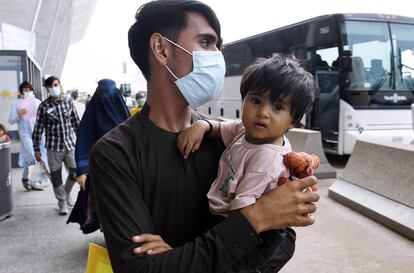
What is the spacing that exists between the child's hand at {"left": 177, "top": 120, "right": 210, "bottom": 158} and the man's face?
0.82 ft

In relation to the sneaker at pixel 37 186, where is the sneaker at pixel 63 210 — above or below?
below

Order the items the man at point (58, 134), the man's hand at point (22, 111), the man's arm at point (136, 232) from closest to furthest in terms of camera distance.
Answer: the man's arm at point (136, 232) → the man at point (58, 134) → the man's hand at point (22, 111)

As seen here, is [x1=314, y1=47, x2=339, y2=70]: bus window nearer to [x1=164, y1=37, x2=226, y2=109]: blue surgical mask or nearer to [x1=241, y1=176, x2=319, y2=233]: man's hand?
[x1=164, y1=37, x2=226, y2=109]: blue surgical mask

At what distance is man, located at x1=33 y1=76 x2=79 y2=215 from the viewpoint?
18.7 ft

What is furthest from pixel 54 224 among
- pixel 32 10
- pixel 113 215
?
pixel 32 10

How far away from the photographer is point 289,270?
412 centimetres

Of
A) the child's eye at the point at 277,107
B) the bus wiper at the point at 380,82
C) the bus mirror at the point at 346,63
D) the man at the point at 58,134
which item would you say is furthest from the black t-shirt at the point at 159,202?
the bus wiper at the point at 380,82

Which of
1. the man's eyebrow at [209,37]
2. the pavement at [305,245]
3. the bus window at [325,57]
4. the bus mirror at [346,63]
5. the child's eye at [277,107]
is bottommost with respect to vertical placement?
the pavement at [305,245]

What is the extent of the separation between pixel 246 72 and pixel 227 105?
48.1 ft

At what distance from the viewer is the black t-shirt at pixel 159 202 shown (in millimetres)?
1256

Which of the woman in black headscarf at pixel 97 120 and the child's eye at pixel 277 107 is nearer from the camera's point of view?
the child's eye at pixel 277 107

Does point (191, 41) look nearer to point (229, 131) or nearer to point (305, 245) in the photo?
point (229, 131)

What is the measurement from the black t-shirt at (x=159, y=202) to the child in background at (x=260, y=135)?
67mm

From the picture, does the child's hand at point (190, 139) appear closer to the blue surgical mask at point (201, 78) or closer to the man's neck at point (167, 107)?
the man's neck at point (167, 107)
